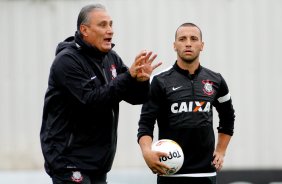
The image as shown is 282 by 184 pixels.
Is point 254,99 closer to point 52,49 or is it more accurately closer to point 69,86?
point 52,49

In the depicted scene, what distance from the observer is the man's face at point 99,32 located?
5559 mm

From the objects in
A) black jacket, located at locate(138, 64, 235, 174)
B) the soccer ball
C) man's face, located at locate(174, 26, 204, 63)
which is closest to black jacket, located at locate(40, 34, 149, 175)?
the soccer ball

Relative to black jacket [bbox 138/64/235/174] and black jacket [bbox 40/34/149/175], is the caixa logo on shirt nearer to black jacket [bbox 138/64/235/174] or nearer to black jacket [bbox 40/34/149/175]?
black jacket [bbox 138/64/235/174]

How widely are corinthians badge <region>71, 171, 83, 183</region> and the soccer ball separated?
25.2 inches

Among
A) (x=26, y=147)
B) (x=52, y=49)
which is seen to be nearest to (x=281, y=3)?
(x=52, y=49)

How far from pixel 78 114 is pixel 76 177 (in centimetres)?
40

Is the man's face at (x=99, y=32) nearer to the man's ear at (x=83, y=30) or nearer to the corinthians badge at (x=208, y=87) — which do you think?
the man's ear at (x=83, y=30)

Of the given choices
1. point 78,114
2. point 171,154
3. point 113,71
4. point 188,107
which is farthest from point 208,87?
point 78,114

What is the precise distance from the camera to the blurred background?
10.8m

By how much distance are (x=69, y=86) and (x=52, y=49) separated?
5.55 meters

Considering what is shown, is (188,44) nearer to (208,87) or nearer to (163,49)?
(208,87)

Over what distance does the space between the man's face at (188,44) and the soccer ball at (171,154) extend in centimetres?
67

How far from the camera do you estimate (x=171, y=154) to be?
19.0ft

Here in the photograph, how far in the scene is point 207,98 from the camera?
6148 mm
